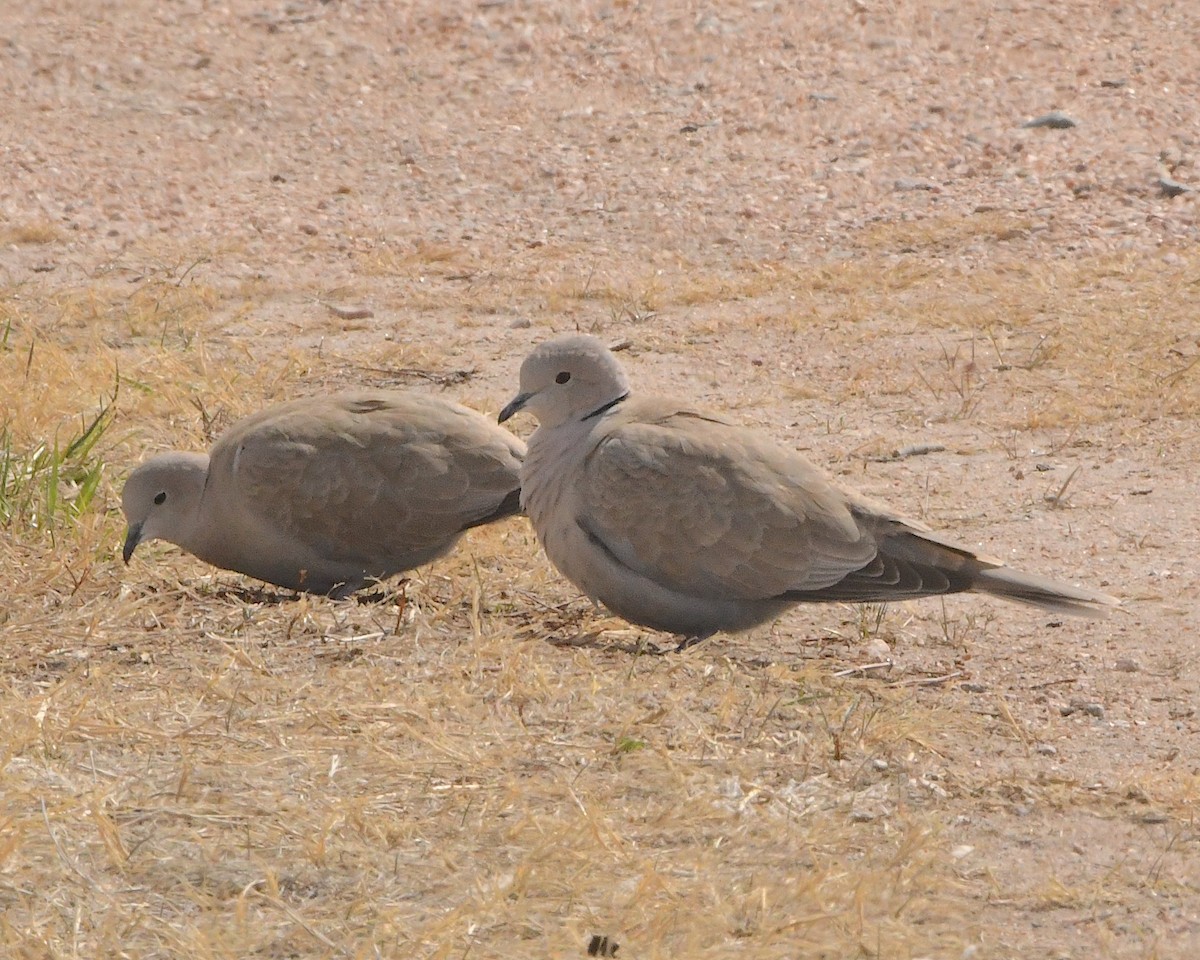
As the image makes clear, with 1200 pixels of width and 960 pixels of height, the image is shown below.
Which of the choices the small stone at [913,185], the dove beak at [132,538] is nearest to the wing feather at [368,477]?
the dove beak at [132,538]

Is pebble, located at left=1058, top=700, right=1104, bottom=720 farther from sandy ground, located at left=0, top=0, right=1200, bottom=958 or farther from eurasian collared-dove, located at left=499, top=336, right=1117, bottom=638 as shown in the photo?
eurasian collared-dove, located at left=499, top=336, right=1117, bottom=638

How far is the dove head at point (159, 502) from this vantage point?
5059 mm

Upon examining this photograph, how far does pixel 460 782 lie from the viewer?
12.2 ft

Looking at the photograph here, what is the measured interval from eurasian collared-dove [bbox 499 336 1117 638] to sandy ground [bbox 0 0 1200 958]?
0.19m

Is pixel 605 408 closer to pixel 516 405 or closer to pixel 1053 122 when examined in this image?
pixel 516 405

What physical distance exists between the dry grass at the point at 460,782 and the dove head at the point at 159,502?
4.9 inches

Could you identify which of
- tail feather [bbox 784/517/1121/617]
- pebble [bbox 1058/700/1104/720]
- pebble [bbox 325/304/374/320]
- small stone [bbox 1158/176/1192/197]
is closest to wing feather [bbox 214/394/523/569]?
tail feather [bbox 784/517/1121/617]

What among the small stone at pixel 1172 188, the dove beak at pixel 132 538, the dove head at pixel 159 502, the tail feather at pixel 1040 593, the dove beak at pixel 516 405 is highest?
the dove beak at pixel 516 405

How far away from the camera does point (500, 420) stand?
16.8 feet

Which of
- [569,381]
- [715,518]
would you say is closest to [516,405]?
[569,381]

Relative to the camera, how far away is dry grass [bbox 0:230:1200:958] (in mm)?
3168

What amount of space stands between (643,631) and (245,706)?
1335 millimetres

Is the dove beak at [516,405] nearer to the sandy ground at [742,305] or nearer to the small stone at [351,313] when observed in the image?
the sandy ground at [742,305]

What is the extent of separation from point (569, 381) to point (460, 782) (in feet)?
5.21
